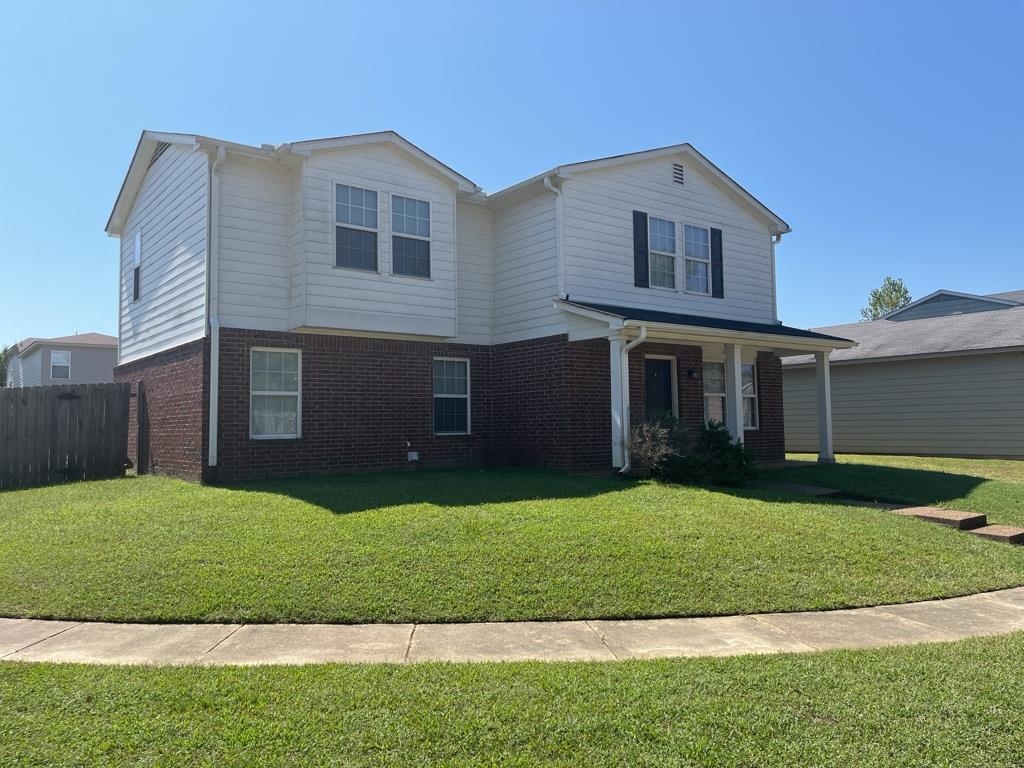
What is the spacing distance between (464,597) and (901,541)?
5160 millimetres

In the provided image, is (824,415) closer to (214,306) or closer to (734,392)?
(734,392)

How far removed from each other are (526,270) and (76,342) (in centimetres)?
2684

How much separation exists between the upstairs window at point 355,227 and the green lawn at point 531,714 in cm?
908

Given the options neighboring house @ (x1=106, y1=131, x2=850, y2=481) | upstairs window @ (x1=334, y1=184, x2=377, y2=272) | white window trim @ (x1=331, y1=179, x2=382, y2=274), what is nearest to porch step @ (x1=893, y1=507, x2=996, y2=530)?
neighboring house @ (x1=106, y1=131, x2=850, y2=481)

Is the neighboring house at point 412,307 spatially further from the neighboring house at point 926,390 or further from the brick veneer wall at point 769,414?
the neighboring house at point 926,390

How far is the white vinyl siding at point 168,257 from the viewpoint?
12.1m

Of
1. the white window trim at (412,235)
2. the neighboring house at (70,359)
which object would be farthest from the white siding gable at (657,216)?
the neighboring house at (70,359)

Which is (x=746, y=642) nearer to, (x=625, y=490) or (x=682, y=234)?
(x=625, y=490)

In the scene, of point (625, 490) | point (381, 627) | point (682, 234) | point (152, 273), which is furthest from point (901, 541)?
point (152, 273)

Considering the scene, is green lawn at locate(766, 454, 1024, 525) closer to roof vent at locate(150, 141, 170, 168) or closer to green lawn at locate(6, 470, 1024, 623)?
green lawn at locate(6, 470, 1024, 623)

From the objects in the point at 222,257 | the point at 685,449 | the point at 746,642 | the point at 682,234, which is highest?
the point at 682,234

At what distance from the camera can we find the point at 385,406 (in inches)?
526

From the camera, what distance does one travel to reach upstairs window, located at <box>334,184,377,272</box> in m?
12.4

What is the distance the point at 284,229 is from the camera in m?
12.5
